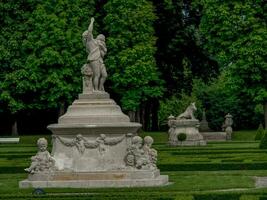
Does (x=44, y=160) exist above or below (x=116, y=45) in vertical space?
below

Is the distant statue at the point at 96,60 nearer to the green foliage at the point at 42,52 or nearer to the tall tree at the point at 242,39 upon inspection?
the green foliage at the point at 42,52

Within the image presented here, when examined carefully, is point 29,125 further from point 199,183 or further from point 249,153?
point 199,183

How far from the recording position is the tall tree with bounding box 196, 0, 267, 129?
4306 cm

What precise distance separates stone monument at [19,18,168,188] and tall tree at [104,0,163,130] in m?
24.1

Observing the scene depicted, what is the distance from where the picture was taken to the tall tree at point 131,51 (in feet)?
147

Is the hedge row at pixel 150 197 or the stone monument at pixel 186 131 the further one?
the stone monument at pixel 186 131

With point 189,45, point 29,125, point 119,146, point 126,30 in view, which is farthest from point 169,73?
point 119,146

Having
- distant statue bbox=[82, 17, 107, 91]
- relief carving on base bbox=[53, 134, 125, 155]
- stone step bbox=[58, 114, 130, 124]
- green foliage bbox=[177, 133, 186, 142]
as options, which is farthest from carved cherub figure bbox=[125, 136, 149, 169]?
green foliage bbox=[177, 133, 186, 142]

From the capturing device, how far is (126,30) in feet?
150

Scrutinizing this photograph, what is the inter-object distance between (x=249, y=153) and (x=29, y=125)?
85.8 ft

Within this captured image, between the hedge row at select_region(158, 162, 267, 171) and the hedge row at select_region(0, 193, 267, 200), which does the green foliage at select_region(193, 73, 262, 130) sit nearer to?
the hedge row at select_region(158, 162, 267, 171)

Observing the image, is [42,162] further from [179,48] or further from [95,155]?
[179,48]

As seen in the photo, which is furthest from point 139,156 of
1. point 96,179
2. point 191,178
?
point 191,178

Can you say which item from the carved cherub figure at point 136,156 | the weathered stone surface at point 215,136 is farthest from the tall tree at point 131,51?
the carved cherub figure at point 136,156
